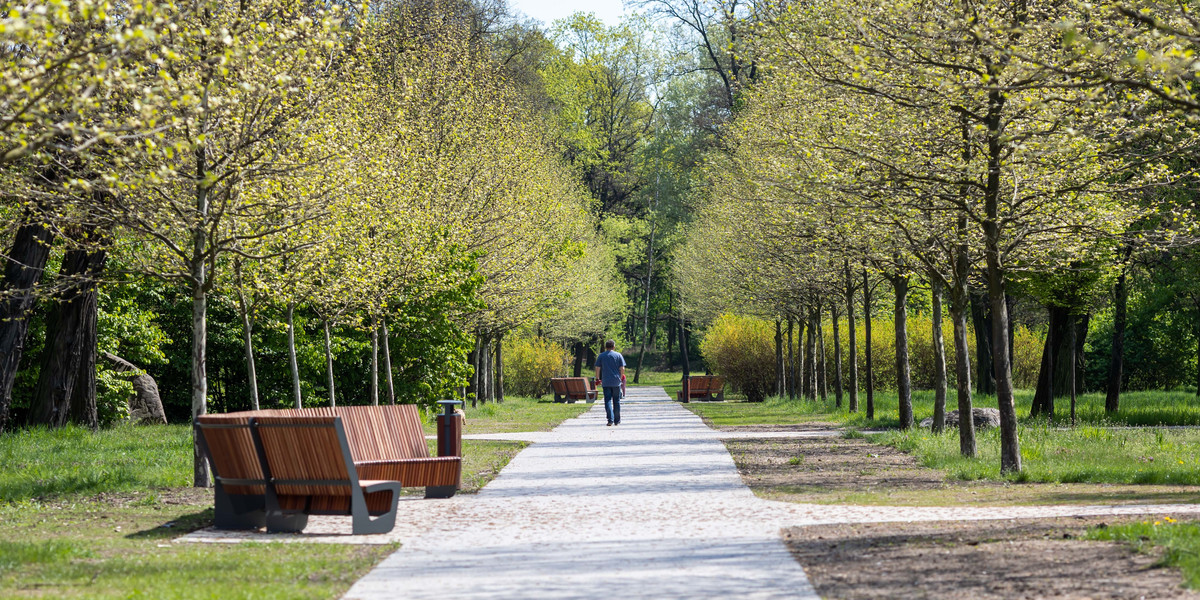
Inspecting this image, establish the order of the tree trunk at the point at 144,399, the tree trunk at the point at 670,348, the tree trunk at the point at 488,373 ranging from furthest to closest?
the tree trunk at the point at 670,348 < the tree trunk at the point at 488,373 < the tree trunk at the point at 144,399

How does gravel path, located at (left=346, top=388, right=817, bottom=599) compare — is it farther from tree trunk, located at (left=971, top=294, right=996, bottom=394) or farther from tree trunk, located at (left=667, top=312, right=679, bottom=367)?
tree trunk, located at (left=667, top=312, right=679, bottom=367)

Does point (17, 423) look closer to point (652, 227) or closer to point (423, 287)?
point (423, 287)

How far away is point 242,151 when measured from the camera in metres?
12.4

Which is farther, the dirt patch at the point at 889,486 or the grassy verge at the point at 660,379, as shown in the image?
the grassy verge at the point at 660,379

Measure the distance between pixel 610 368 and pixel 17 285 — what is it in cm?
1184

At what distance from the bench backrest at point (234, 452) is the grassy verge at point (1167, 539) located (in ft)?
20.7

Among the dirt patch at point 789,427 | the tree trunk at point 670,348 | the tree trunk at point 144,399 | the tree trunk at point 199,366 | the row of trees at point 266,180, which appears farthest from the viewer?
the tree trunk at point 670,348

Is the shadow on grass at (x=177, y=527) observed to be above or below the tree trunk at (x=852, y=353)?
below

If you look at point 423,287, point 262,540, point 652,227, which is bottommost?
point 262,540

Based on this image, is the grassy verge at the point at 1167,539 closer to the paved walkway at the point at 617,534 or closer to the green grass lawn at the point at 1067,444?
the paved walkway at the point at 617,534

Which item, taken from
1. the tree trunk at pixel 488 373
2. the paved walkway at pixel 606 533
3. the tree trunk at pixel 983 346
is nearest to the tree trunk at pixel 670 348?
the tree trunk at pixel 488 373

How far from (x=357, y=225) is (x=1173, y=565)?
12.3 meters

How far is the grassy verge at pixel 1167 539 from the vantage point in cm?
680

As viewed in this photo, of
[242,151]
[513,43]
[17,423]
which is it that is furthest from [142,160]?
[513,43]
